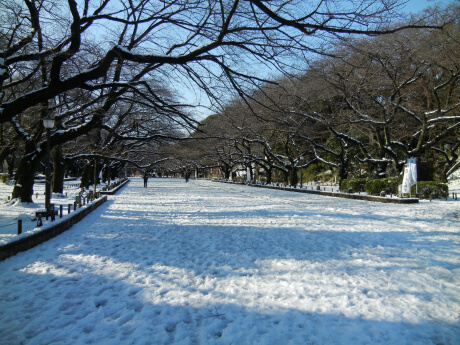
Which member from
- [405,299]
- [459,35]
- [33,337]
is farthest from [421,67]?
[33,337]

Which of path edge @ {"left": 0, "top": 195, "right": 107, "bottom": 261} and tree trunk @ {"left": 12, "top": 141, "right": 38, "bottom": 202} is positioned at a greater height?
tree trunk @ {"left": 12, "top": 141, "right": 38, "bottom": 202}

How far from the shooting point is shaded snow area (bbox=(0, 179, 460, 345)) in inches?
148

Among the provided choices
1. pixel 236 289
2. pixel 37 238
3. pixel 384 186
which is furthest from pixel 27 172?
pixel 384 186

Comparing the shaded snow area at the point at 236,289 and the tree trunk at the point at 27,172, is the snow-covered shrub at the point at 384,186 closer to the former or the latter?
the shaded snow area at the point at 236,289

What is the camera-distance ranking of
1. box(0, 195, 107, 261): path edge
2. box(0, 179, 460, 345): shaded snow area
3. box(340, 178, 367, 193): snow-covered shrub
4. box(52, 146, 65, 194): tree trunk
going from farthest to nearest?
1. box(340, 178, 367, 193): snow-covered shrub
2. box(52, 146, 65, 194): tree trunk
3. box(0, 195, 107, 261): path edge
4. box(0, 179, 460, 345): shaded snow area

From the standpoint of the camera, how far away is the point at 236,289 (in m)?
5.11

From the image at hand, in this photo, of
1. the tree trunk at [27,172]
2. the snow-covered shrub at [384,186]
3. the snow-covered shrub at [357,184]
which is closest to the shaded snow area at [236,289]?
the tree trunk at [27,172]

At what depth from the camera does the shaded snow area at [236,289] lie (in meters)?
3.77

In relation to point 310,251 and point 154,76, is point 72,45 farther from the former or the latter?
point 310,251

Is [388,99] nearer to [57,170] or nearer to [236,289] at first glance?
[236,289]

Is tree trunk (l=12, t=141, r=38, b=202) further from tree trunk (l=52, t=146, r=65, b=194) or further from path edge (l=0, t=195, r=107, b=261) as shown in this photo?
tree trunk (l=52, t=146, r=65, b=194)

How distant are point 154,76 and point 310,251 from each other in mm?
8702

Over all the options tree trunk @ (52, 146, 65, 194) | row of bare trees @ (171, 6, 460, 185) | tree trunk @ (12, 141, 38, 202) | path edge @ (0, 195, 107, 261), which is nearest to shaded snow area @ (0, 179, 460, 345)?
path edge @ (0, 195, 107, 261)

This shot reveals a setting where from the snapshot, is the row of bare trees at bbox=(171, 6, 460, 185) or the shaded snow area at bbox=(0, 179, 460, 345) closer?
the shaded snow area at bbox=(0, 179, 460, 345)
